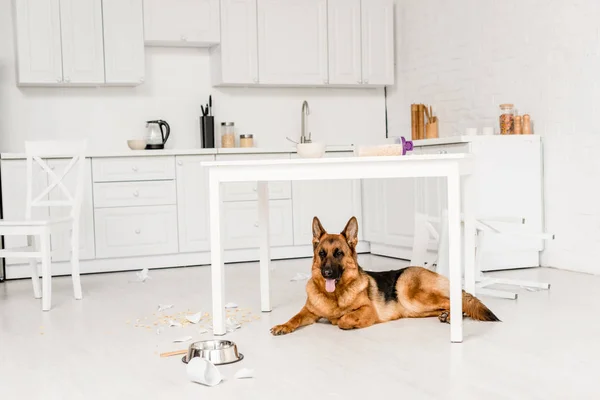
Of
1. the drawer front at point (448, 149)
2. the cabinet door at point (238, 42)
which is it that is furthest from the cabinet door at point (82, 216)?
the drawer front at point (448, 149)

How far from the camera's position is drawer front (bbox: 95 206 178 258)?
5602mm

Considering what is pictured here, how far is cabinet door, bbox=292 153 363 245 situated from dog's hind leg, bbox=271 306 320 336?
2677mm

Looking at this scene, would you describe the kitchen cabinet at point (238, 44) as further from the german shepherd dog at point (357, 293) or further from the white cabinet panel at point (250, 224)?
the german shepherd dog at point (357, 293)

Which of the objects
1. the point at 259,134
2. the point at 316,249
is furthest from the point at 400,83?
the point at 316,249

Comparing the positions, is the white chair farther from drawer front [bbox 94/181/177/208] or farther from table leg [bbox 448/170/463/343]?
table leg [bbox 448/170/463/343]

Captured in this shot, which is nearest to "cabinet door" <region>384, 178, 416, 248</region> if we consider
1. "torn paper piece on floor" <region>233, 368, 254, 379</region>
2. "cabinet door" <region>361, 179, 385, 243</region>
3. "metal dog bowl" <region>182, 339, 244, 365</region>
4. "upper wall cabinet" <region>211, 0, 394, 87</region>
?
"cabinet door" <region>361, 179, 385, 243</region>

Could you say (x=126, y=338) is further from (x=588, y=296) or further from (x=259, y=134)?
(x=259, y=134)

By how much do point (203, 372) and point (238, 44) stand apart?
161 inches

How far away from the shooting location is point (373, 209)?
6.22 m

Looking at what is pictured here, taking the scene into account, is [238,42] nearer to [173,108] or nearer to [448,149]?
[173,108]

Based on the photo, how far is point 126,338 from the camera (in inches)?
130

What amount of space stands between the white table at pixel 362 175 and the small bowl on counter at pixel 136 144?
8.92ft

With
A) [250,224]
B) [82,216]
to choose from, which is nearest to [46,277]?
[82,216]

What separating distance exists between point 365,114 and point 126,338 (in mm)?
4091
